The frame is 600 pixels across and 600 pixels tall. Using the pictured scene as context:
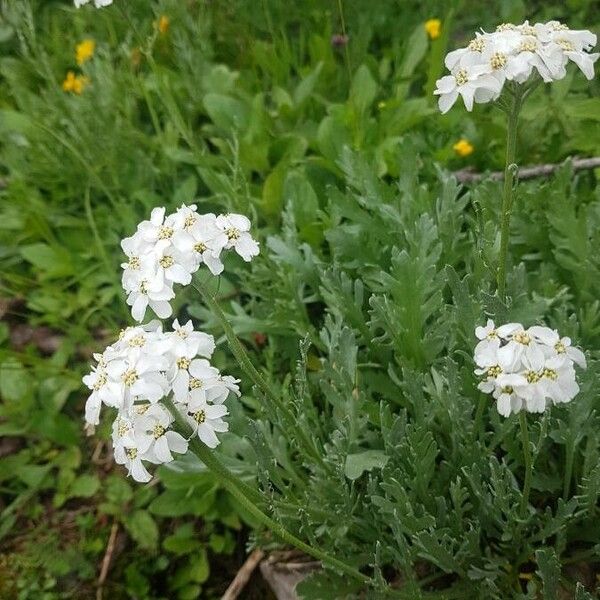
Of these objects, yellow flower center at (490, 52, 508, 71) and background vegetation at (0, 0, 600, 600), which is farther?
background vegetation at (0, 0, 600, 600)

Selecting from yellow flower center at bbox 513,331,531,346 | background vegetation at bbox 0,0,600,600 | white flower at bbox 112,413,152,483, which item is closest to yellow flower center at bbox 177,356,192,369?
white flower at bbox 112,413,152,483

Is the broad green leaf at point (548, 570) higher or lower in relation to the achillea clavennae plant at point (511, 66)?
lower

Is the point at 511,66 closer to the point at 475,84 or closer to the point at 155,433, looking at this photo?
the point at 475,84

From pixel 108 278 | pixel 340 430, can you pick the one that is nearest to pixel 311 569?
pixel 340 430

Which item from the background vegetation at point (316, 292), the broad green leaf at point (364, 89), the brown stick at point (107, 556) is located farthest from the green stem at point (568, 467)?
the broad green leaf at point (364, 89)

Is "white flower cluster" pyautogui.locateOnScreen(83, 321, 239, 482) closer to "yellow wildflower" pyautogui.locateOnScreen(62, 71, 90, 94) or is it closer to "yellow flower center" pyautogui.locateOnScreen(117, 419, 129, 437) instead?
"yellow flower center" pyautogui.locateOnScreen(117, 419, 129, 437)

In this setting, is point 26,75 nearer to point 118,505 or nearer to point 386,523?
point 118,505

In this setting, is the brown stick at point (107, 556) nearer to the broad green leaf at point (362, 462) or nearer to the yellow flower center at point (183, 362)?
the broad green leaf at point (362, 462)
